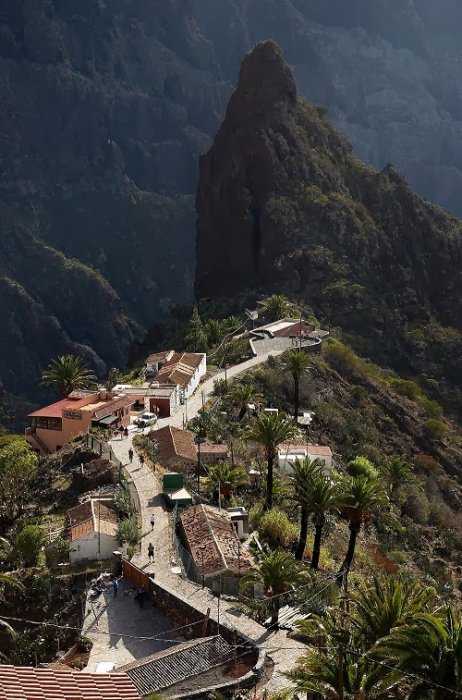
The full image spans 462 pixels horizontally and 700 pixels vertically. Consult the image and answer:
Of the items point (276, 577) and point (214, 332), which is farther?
point (214, 332)

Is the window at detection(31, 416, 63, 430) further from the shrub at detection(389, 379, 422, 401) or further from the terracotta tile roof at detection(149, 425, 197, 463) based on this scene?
the shrub at detection(389, 379, 422, 401)

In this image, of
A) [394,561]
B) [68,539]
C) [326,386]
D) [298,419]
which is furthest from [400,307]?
[68,539]

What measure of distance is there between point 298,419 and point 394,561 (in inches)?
792

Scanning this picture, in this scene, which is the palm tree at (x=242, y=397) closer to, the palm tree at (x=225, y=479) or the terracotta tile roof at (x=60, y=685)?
the palm tree at (x=225, y=479)

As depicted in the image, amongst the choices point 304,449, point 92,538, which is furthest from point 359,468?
point 92,538

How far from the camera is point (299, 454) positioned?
2147 inches

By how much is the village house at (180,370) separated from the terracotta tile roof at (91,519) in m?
26.2

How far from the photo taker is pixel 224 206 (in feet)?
417

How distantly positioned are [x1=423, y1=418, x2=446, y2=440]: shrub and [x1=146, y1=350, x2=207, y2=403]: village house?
23099mm

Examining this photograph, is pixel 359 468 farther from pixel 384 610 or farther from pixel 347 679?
pixel 347 679

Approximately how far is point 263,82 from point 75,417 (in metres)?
88.3

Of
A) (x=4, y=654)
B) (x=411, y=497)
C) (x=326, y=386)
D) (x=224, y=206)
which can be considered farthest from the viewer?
(x=224, y=206)

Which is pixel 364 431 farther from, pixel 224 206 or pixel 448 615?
pixel 224 206

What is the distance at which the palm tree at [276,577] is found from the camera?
28.8 metres
